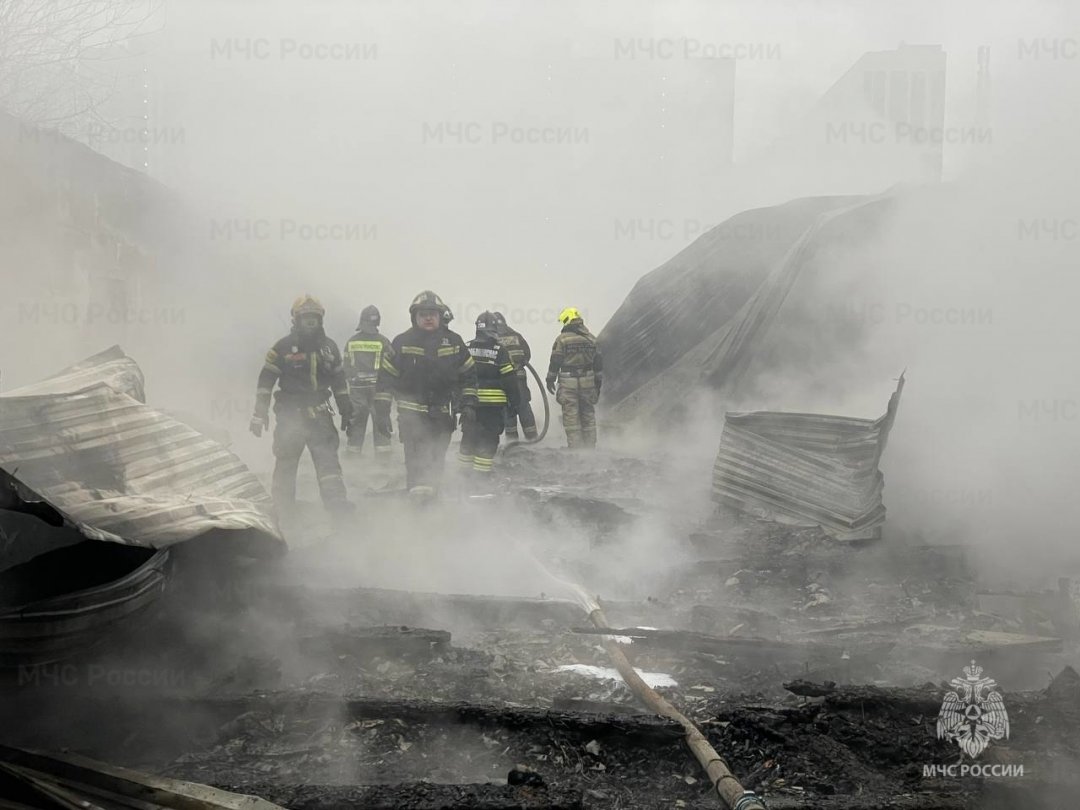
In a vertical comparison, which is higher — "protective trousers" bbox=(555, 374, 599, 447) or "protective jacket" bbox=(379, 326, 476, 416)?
"protective jacket" bbox=(379, 326, 476, 416)

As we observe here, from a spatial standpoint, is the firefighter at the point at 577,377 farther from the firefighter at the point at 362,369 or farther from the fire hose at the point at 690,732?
the fire hose at the point at 690,732

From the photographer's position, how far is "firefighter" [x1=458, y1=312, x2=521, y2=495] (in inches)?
299

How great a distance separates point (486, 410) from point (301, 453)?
6.60ft

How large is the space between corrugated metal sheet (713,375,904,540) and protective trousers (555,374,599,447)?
3516 mm

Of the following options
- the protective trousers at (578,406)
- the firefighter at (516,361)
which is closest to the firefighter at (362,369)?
the firefighter at (516,361)

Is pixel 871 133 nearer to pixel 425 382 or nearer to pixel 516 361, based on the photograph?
pixel 516 361

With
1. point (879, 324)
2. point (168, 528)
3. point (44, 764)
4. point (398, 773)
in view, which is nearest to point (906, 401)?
point (879, 324)

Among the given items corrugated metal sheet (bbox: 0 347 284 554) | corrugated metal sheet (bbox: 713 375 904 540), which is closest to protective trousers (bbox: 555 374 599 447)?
corrugated metal sheet (bbox: 713 375 904 540)

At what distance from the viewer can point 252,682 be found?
3672 mm

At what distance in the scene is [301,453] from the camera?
6488 millimetres

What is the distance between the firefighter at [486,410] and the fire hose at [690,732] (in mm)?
3048

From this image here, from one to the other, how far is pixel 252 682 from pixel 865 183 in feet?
43.3

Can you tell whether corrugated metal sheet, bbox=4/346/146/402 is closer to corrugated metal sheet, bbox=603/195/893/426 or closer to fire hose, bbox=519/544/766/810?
fire hose, bbox=519/544/766/810

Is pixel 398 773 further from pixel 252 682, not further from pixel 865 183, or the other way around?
pixel 865 183
